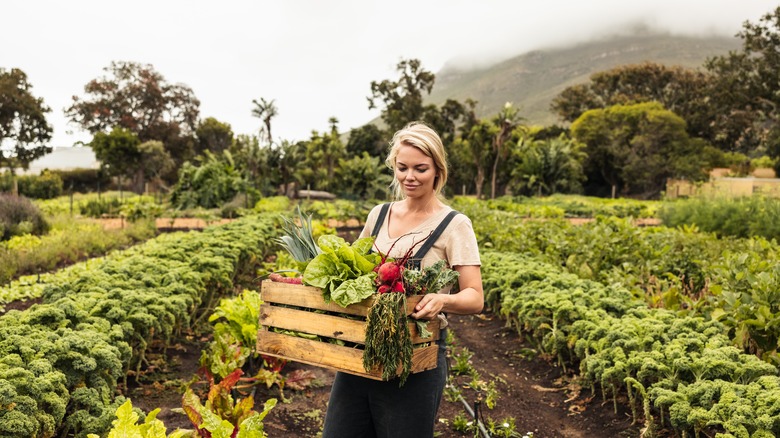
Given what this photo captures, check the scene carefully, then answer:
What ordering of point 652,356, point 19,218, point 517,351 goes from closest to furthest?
point 652,356
point 517,351
point 19,218

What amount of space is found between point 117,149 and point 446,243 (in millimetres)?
34930

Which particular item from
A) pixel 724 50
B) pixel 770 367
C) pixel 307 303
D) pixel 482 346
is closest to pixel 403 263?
pixel 307 303

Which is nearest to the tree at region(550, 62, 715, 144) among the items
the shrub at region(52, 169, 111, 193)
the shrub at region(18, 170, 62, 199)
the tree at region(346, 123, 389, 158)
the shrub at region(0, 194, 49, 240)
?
the tree at region(346, 123, 389, 158)

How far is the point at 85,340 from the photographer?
3545 millimetres

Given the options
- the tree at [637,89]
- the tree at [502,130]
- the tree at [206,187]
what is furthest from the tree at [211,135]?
the tree at [206,187]

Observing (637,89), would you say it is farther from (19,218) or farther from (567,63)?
(567,63)

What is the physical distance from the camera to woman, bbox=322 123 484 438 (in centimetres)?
215

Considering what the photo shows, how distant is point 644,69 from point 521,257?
47158mm

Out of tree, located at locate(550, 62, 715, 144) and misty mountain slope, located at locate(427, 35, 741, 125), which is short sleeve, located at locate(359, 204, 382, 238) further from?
misty mountain slope, located at locate(427, 35, 741, 125)

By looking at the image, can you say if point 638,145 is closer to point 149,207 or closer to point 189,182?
point 189,182

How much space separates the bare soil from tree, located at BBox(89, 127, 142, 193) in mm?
30670

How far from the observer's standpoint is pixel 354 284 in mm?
2045

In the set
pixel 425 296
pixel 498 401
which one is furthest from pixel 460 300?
pixel 498 401

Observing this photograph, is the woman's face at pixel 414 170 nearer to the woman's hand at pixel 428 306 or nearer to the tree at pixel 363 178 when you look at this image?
the woman's hand at pixel 428 306
